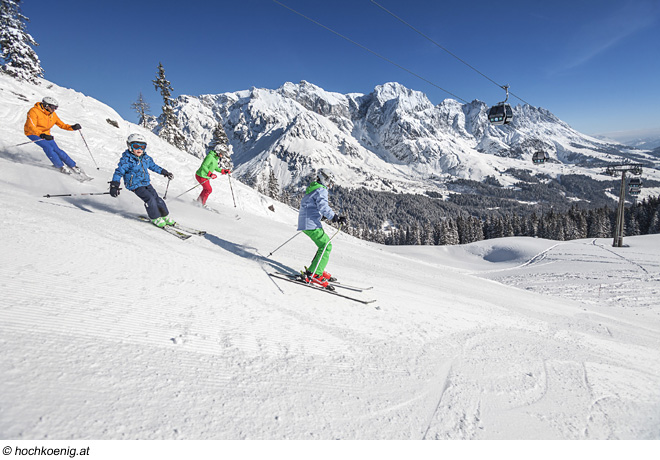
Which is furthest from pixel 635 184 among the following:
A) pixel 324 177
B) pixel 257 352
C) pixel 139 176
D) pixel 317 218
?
pixel 139 176

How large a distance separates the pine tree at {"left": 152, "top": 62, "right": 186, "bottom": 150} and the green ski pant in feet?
139

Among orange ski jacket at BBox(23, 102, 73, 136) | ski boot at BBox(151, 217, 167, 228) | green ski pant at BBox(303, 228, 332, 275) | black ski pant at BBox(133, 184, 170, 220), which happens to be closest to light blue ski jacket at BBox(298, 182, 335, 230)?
green ski pant at BBox(303, 228, 332, 275)

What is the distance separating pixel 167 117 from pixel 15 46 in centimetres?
1560

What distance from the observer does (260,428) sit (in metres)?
2.21

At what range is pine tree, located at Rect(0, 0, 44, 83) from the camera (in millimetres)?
26328

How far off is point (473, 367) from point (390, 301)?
2.36 metres

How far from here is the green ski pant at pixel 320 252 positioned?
6301 millimetres

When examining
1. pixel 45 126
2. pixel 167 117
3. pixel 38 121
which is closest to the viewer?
pixel 38 121

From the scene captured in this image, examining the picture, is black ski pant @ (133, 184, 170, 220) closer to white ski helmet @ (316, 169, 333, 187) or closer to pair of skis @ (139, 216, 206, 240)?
pair of skis @ (139, 216, 206, 240)

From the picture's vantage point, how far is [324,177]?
6.42 metres

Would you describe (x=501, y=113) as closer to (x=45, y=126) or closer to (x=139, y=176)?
(x=139, y=176)

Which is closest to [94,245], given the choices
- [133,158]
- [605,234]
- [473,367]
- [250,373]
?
[133,158]
